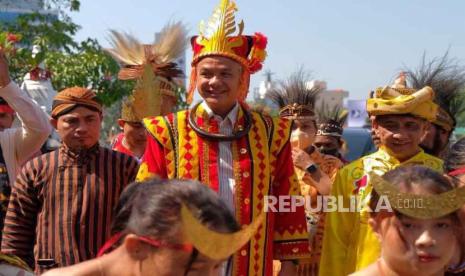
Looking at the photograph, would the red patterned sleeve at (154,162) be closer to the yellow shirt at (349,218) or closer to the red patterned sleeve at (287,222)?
the red patterned sleeve at (287,222)

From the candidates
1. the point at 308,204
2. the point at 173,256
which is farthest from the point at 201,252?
the point at 308,204

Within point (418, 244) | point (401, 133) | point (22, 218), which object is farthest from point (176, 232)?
point (401, 133)

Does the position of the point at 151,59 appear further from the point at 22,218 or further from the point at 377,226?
the point at 377,226

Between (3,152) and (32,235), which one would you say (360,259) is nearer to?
(32,235)

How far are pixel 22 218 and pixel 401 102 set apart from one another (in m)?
2.12

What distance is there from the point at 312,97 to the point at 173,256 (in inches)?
181

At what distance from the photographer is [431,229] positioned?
271 centimetres

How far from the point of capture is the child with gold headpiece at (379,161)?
4.25 metres

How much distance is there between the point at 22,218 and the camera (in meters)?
4.23

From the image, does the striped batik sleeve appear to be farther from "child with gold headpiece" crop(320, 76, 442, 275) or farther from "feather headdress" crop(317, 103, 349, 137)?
"feather headdress" crop(317, 103, 349, 137)

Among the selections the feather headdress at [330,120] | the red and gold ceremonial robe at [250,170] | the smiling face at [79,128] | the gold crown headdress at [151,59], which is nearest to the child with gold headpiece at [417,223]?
the red and gold ceremonial robe at [250,170]

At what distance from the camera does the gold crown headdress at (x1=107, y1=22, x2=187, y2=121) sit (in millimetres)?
5566

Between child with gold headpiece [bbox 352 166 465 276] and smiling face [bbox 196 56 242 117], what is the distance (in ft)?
4.53

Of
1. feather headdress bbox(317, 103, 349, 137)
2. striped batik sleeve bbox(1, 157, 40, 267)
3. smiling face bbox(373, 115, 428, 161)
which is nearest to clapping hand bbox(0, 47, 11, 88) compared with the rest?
striped batik sleeve bbox(1, 157, 40, 267)
